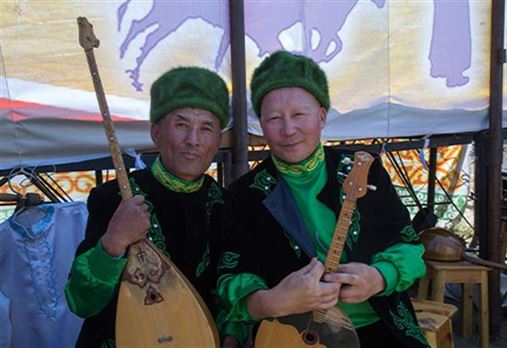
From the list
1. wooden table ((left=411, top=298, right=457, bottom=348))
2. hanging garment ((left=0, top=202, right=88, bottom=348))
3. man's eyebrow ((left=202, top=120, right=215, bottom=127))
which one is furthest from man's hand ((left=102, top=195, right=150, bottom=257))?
wooden table ((left=411, top=298, right=457, bottom=348))

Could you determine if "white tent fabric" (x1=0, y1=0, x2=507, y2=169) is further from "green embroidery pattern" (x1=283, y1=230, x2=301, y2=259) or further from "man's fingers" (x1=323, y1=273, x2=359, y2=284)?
"man's fingers" (x1=323, y1=273, x2=359, y2=284)

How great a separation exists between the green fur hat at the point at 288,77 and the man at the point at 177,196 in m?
0.19

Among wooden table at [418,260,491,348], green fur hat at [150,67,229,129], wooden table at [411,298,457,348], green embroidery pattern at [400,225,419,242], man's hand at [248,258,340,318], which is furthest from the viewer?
wooden table at [418,260,491,348]

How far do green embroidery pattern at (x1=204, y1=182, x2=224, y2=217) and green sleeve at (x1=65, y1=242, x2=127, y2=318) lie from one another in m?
0.38

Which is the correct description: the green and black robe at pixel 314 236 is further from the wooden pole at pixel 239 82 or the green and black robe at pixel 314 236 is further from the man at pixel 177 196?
the wooden pole at pixel 239 82

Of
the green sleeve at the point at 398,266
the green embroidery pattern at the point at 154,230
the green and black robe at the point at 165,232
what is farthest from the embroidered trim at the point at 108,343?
the green sleeve at the point at 398,266

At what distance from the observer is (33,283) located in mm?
2465

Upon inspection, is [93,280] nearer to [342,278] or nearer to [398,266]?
[342,278]

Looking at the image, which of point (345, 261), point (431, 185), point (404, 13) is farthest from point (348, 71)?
point (431, 185)

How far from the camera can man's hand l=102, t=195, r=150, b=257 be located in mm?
1587

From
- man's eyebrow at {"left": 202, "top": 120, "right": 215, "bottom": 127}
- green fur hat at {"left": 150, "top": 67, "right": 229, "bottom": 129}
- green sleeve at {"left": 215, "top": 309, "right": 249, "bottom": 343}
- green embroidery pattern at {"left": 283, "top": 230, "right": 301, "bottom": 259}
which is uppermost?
green fur hat at {"left": 150, "top": 67, "right": 229, "bottom": 129}

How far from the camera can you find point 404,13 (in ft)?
10.8

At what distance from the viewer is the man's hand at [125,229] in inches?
62.5

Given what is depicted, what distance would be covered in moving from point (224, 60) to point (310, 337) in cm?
178
